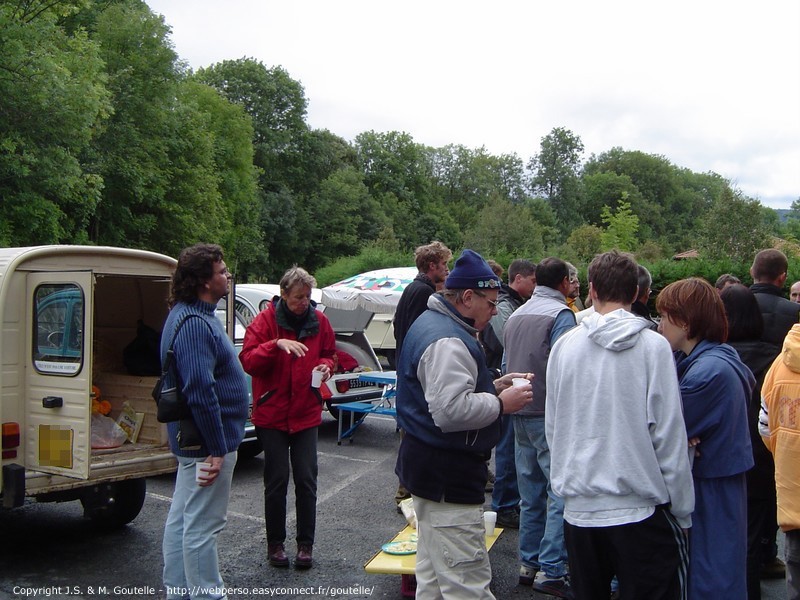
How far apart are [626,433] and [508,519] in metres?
3.47

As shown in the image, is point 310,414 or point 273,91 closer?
point 310,414

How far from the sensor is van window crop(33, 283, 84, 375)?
4.89 meters

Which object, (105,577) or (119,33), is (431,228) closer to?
(119,33)

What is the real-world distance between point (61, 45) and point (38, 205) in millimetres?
6172

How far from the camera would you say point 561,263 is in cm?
485

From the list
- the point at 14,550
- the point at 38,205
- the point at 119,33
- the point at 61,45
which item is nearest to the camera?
the point at 14,550

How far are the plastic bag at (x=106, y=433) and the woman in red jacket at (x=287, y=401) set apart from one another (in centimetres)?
168

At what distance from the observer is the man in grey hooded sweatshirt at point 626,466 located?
2.73m

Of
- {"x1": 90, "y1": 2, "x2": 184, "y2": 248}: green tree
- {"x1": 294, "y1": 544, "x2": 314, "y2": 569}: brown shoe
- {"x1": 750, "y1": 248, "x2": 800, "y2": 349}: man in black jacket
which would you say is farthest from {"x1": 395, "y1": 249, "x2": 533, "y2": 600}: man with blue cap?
{"x1": 90, "y1": 2, "x2": 184, "y2": 248}: green tree

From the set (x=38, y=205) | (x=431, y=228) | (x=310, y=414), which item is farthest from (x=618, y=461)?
(x=431, y=228)

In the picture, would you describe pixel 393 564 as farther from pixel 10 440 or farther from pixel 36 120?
pixel 36 120

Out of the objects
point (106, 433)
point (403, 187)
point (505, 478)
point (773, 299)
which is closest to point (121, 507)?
point (106, 433)

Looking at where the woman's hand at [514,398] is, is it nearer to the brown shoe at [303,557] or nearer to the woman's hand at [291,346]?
the woman's hand at [291,346]

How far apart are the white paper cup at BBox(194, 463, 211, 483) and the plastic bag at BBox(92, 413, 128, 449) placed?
236 centimetres
